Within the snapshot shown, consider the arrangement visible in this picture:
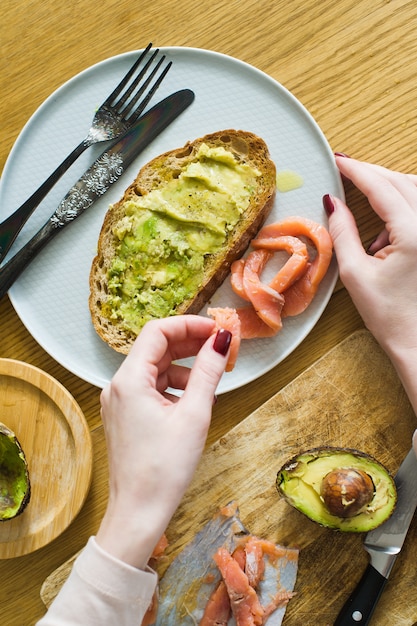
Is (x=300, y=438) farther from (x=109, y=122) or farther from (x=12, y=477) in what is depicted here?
(x=109, y=122)

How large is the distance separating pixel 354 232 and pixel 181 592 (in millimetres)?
1417

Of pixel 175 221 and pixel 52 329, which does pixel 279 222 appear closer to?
pixel 175 221

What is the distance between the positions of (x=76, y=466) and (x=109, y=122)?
125cm

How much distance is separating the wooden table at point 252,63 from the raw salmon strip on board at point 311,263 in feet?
0.47

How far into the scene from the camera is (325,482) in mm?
2059

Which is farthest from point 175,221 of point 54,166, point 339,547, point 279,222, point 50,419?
point 339,547

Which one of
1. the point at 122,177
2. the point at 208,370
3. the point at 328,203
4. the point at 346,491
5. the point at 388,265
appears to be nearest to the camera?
the point at 208,370

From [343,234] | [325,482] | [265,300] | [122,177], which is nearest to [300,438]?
[325,482]

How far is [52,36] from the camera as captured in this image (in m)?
2.38

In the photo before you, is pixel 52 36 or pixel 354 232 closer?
pixel 354 232

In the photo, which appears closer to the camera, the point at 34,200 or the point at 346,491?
the point at 346,491

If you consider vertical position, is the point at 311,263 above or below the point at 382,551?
above

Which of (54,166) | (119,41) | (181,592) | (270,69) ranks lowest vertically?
(181,592)

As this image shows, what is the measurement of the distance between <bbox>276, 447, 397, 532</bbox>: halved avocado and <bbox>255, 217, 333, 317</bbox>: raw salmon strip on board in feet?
1.68
